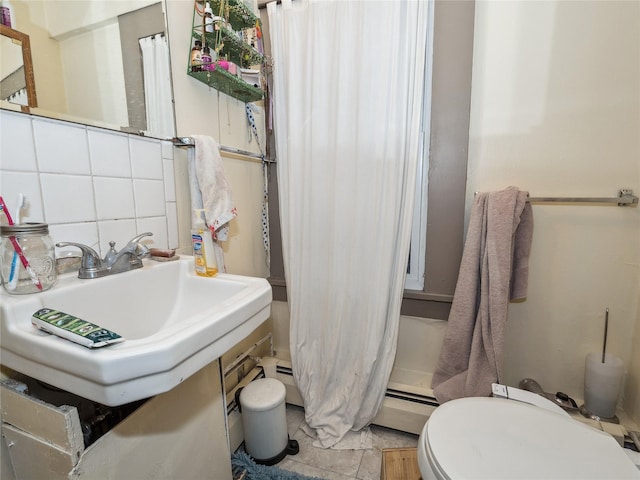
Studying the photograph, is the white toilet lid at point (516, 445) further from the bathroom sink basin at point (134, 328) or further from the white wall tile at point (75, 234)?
the white wall tile at point (75, 234)

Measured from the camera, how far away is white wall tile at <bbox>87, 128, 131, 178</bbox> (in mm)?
781

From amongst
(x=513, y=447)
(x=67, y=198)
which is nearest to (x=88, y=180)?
(x=67, y=198)

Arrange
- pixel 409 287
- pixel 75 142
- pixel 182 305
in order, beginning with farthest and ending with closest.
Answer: pixel 409 287 → pixel 182 305 → pixel 75 142

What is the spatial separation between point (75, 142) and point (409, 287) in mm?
1328

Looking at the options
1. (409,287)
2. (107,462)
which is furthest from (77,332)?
(409,287)

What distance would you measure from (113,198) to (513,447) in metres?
1.26

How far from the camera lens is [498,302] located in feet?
3.66

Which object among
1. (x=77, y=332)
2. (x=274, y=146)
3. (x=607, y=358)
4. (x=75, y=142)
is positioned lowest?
(x=607, y=358)

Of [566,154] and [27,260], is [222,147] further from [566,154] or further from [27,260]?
[566,154]

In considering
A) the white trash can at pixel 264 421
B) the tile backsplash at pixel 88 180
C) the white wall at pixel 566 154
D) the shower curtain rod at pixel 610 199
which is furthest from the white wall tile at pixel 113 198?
the shower curtain rod at pixel 610 199

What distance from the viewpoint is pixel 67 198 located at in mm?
730

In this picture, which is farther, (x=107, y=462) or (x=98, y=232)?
(x=98, y=232)

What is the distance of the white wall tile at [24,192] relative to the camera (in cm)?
62

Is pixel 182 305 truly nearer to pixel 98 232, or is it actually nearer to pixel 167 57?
pixel 98 232
